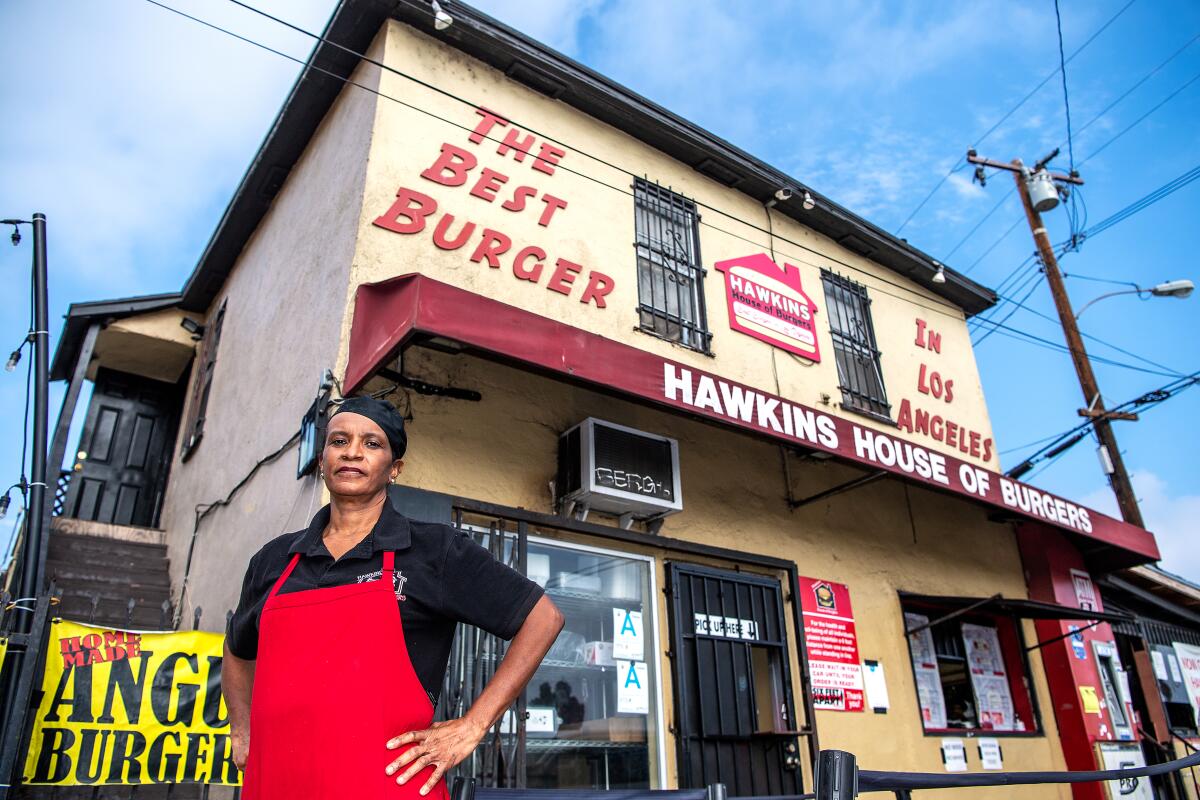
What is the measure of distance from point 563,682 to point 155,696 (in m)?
2.54

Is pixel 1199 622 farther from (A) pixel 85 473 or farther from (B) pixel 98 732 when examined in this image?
(A) pixel 85 473

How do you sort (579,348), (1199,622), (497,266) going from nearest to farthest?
(579,348)
(497,266)
(1199,622)

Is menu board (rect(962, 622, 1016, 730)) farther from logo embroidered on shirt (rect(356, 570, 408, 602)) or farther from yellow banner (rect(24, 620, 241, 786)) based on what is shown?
logo embroidered on shirt (rect(356, 570, 408, 602))

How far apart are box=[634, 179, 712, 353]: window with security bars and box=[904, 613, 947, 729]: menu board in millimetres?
3671

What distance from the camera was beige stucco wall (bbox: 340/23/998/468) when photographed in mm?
6035

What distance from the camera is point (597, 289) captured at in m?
6.83

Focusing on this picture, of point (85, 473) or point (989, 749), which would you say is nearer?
point (989, 749)

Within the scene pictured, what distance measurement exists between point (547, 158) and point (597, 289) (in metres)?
1.32

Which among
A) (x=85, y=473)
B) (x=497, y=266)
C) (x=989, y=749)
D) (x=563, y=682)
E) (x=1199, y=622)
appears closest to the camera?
(x=563, y=682)

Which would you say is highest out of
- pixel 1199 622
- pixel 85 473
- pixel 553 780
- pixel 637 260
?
pixel 637 260

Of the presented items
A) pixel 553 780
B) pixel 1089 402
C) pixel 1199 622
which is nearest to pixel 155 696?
pixel 553 780

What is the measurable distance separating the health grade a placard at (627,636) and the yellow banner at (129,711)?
264 centimetres

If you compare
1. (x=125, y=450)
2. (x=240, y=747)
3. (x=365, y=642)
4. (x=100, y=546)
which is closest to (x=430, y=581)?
(x=365, y=642)

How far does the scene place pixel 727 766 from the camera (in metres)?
5.96
